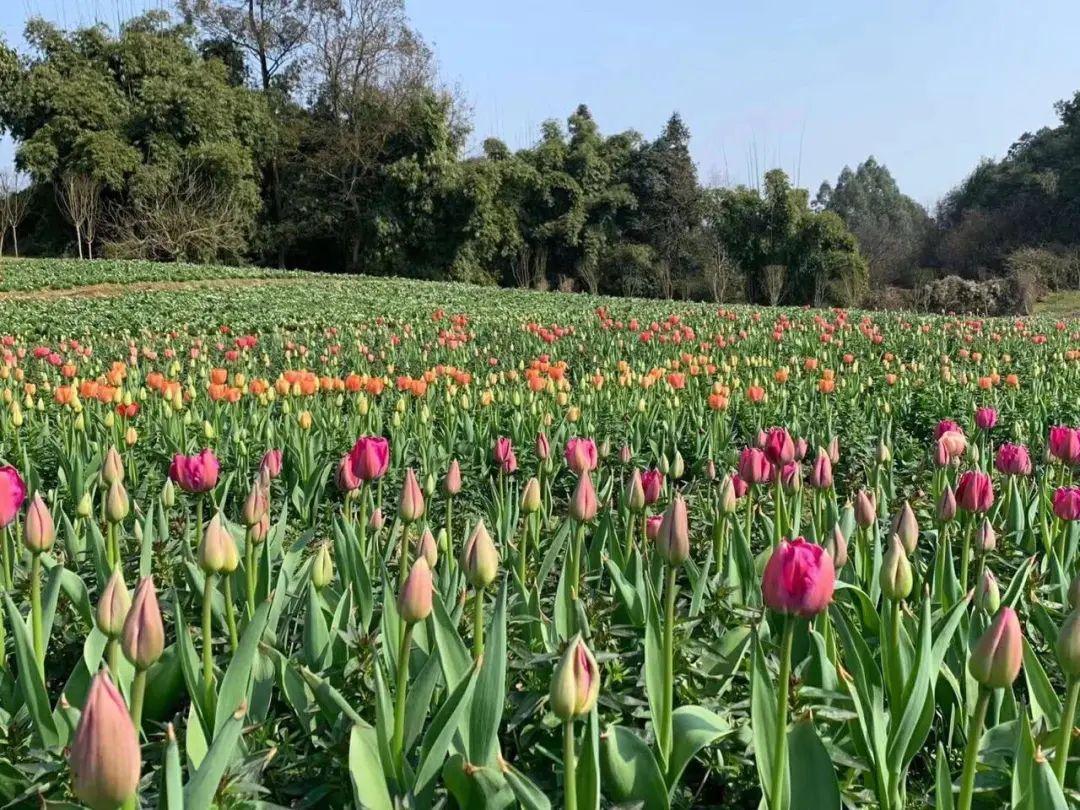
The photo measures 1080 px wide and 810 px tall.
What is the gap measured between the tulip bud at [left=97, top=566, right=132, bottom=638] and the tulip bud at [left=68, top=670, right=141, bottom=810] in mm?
443

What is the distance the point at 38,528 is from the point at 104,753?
3.08 ft

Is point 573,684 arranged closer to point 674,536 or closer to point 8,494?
point 674,536

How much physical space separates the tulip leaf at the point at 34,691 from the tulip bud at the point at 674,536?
0.95m

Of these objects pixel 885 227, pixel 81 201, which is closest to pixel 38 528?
pixel 81 201

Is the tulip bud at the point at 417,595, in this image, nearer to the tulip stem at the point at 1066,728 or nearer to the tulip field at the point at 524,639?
the tulip field at the point at 524,639

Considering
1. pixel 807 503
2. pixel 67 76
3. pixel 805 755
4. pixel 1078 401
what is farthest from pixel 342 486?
pixel 67 76

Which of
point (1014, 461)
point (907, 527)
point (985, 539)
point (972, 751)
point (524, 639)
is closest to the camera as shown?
point (972, 751)

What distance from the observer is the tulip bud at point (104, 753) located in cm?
75

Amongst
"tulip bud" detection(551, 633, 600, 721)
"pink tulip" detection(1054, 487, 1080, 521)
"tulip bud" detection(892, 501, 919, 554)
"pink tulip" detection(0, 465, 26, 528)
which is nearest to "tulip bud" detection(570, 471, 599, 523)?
"tulip bud" detection(892, 501, 919, 554)

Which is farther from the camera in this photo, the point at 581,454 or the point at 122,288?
the point at 122,288

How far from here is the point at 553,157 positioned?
3400 centimetres

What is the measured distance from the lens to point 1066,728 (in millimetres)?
1117

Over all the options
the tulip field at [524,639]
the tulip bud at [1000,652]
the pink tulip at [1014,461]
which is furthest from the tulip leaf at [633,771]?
the pink tulip at [1014,461]

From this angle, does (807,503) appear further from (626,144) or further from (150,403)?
(626,144)
